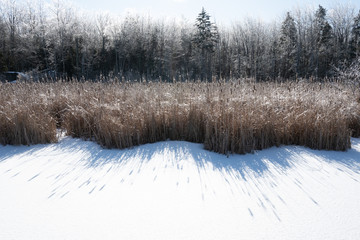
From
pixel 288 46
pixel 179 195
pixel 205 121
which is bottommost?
pixel 179 195

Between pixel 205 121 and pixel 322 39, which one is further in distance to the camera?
pixel 322 39

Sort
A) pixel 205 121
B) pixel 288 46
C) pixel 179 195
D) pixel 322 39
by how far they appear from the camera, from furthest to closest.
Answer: pixel 288 46 → pixel 322 39 → pixel 205 121 → pixel 179 195

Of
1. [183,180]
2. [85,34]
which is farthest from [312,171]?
[85,34]

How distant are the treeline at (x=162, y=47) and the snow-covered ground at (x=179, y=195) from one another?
22697 millimetres

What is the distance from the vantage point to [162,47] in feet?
117

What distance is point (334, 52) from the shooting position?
94.0 ft

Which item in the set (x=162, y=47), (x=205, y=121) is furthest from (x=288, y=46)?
(x=205, y=121)

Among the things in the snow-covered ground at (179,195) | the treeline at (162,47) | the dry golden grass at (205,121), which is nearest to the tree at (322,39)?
the treeline at (162,47)

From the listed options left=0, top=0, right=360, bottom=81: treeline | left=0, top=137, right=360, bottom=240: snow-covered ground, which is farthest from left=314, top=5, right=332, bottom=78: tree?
left=0, top=137, right=360, bottom=240: snow-covered ground

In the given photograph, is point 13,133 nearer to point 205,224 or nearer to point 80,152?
point 80,152

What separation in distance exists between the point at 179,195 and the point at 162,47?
36.0 meters

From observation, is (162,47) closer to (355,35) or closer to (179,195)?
(355,35)

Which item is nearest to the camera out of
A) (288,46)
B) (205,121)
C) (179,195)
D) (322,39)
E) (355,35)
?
(179,195)

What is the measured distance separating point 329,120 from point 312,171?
132 cm
